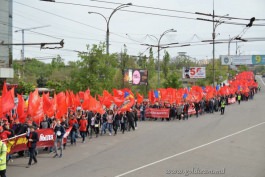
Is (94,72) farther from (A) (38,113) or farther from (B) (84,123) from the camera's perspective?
(A) (38,113)

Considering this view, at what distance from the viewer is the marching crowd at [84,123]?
46.9ft

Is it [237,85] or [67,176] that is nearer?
[67,176]

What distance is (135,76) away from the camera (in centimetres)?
4466

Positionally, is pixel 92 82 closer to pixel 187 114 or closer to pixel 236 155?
pixel 187 114

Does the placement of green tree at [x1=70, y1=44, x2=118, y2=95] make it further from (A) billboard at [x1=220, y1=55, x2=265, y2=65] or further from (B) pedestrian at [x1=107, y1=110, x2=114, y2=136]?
(A) billboard at [x1=220, y1=55, x2=265, y2=65]

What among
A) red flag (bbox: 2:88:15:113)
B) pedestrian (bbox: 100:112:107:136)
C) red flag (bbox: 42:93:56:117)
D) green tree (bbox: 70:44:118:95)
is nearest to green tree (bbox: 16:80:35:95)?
green tree (bbox: 70:44:118:95)

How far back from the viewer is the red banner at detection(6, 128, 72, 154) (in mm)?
14469

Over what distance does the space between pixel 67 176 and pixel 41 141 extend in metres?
4.24

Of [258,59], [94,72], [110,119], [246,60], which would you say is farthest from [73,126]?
[258,59]

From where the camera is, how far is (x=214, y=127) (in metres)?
24.6

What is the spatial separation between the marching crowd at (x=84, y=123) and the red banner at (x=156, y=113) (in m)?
0.33

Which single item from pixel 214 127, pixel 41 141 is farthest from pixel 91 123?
pixel 214 127

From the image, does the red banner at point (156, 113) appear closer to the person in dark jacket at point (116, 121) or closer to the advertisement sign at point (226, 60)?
the person in dark jacket at point (116, 121)

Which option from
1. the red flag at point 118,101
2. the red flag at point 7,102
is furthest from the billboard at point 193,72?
the red flag at point 7,102
